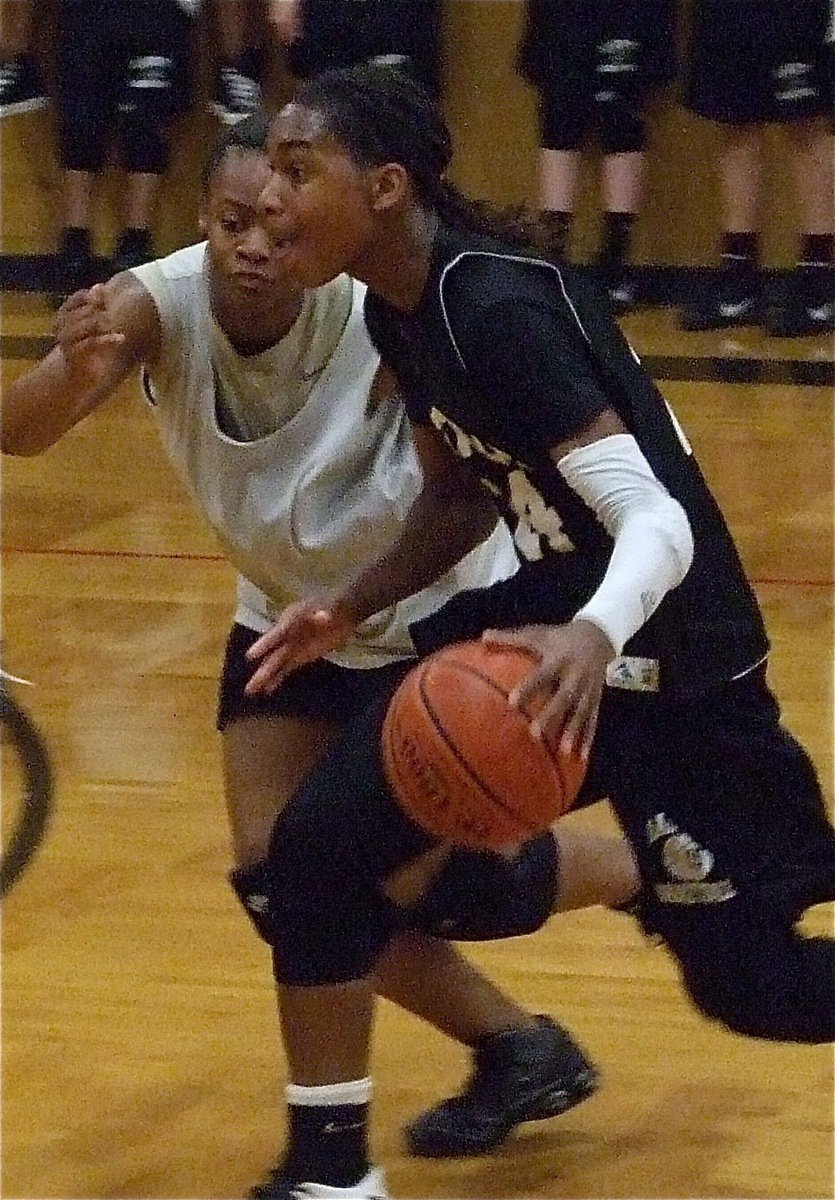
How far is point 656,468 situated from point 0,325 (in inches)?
230

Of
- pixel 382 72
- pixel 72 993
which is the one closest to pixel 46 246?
pixel 72 993

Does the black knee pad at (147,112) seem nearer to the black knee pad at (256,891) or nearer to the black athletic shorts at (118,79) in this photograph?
the black athletic shorts at (118,79)

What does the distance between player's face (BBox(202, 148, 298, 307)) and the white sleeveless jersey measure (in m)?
0.09

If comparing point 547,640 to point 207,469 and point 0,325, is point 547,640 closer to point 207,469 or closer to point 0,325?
point 207,469

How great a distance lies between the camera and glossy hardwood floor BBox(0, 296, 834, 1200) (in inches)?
→ 98.6

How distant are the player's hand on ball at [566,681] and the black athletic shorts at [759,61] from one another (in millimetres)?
5408

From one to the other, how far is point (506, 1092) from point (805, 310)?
5.19 meters

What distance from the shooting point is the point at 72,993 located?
295 cm

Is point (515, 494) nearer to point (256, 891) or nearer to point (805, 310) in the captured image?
point (256, 891)

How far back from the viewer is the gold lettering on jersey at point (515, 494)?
2.18 m

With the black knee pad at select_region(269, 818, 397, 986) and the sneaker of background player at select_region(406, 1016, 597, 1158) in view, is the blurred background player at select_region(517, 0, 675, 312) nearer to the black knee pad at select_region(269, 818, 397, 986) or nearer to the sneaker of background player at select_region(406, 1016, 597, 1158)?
the sneaker of background player at select_region(406, 1016, 597, 1158)

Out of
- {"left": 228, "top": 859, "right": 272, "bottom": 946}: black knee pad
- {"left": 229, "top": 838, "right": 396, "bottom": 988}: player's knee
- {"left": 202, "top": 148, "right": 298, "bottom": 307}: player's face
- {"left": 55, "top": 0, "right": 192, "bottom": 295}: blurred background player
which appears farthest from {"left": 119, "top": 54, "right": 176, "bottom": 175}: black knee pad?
{"left": 229, "top": 838, "right": 396, "bottom": 988}: player's knee

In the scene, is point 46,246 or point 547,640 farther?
point 46,246

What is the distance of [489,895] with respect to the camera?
8.07 feet
